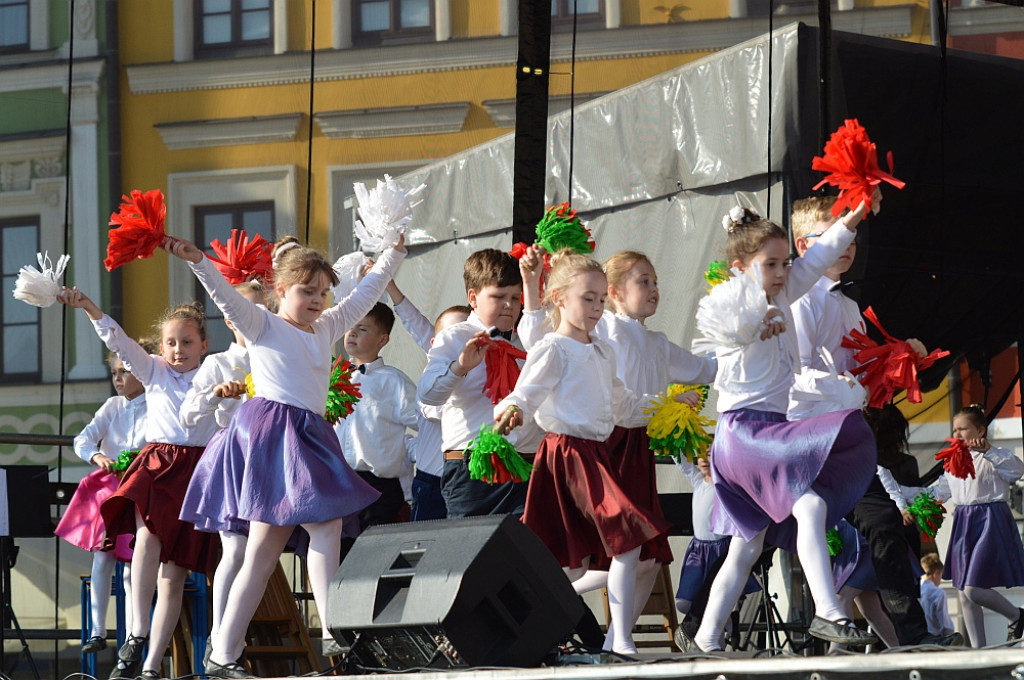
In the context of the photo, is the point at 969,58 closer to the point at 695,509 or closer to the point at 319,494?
the point at 695,509

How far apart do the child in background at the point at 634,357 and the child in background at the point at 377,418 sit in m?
1.58

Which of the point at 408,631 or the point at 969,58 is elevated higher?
the point at 969,58

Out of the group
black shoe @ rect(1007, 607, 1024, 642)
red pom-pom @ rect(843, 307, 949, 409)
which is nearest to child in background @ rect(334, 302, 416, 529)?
red pom-pom @ rect(843, 307, 949, 409)

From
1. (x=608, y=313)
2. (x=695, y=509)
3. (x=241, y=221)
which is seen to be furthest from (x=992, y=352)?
(x=241, y=221)

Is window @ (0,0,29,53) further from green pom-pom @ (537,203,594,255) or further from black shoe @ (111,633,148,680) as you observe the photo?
green pom-pom @ (537,203,594,255)

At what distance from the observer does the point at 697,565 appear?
7.53 meters

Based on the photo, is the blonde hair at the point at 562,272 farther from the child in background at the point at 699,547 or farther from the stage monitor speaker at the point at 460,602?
the child in background at the point at 699,547

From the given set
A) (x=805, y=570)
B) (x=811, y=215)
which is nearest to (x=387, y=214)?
(x=811, y=215)

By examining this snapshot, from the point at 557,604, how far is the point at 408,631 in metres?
0.46

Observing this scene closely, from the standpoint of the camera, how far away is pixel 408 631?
172 inches

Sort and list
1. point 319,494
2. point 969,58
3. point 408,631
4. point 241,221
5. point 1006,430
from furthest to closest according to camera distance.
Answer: point 1006,430, point 241,221, point 969,58, point 319,494, point 408,631

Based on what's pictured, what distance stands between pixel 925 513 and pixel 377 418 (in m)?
2.74

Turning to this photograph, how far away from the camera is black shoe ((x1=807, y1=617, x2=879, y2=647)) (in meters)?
4.27

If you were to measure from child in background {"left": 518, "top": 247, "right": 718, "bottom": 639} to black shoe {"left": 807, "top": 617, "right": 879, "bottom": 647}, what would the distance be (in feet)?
2.68
